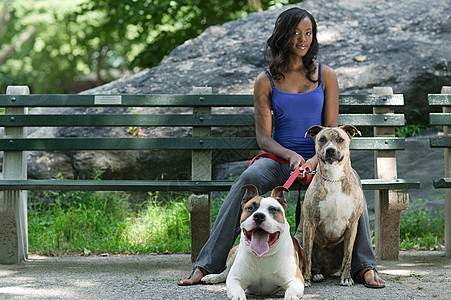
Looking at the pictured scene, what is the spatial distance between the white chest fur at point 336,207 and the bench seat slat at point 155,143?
4.48 feet

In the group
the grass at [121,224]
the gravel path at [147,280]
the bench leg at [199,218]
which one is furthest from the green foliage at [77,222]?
the bench leg at [199,218]

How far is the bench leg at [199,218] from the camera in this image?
15.7 ft

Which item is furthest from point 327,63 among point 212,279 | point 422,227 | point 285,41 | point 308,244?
point 212,279

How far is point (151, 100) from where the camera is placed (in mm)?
5340

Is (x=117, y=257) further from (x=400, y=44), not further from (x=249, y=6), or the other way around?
(x=249, y=6)

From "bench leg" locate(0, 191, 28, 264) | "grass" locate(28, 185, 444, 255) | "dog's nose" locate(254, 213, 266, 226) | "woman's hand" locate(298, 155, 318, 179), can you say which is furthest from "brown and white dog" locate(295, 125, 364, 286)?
"bench leg" locate(0, 191, 28, 264)

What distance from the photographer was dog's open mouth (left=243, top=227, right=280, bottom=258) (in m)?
3.43

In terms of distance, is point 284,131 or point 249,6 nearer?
point 284,131

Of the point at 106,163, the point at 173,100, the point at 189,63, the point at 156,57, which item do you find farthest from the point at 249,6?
the point at 173,100

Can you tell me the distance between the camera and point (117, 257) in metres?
5.39

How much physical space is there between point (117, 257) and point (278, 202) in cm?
232

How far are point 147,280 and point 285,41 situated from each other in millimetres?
2198

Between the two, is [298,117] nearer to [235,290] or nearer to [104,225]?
[235,290]

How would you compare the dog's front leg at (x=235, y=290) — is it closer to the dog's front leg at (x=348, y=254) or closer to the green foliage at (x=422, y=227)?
the dog's front leg at (x=348, y=254)
